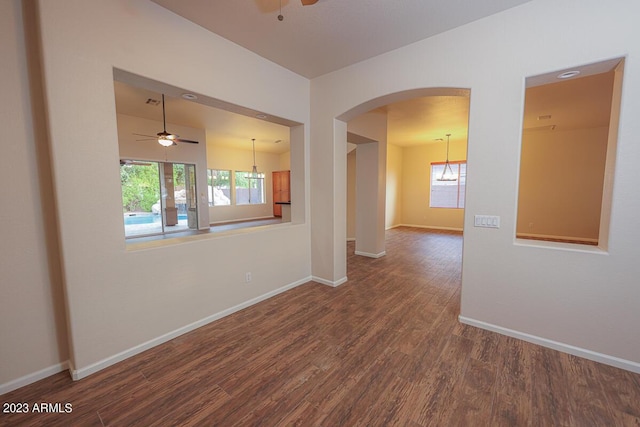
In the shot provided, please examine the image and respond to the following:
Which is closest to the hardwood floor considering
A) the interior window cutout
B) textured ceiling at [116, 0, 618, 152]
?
textured ceiling at [116, 0, 618, 152]

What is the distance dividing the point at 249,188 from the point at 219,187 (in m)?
1.58

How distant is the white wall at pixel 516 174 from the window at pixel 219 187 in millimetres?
8593

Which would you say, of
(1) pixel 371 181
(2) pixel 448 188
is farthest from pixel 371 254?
(2) pixel 448 188

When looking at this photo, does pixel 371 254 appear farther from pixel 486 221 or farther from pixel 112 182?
pixel 112 182

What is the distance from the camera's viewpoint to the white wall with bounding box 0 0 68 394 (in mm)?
1852

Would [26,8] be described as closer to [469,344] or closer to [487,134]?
[487,134]

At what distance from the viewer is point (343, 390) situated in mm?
1904

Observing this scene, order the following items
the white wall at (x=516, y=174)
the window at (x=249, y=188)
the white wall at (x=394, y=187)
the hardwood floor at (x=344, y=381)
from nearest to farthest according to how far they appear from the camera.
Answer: the hardwood floor at (x=344, y=381)
the white wall at (x=516, y=174)
the white wall at (x=394, y=187)
the window at (x=249, y=188)

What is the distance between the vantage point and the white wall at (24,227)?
1.85 metres

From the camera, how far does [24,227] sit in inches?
76.4

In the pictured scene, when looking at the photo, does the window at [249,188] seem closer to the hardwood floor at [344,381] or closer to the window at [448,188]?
the window at [448,188]

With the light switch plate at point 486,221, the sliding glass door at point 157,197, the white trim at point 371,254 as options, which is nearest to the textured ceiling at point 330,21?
the light switch plate at point 486,221

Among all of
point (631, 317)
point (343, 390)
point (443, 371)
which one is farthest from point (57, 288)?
point (631, 317)

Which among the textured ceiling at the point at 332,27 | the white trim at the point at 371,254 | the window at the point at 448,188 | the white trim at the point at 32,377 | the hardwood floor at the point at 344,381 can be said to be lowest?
the hardwood floor at the point at 344,381
